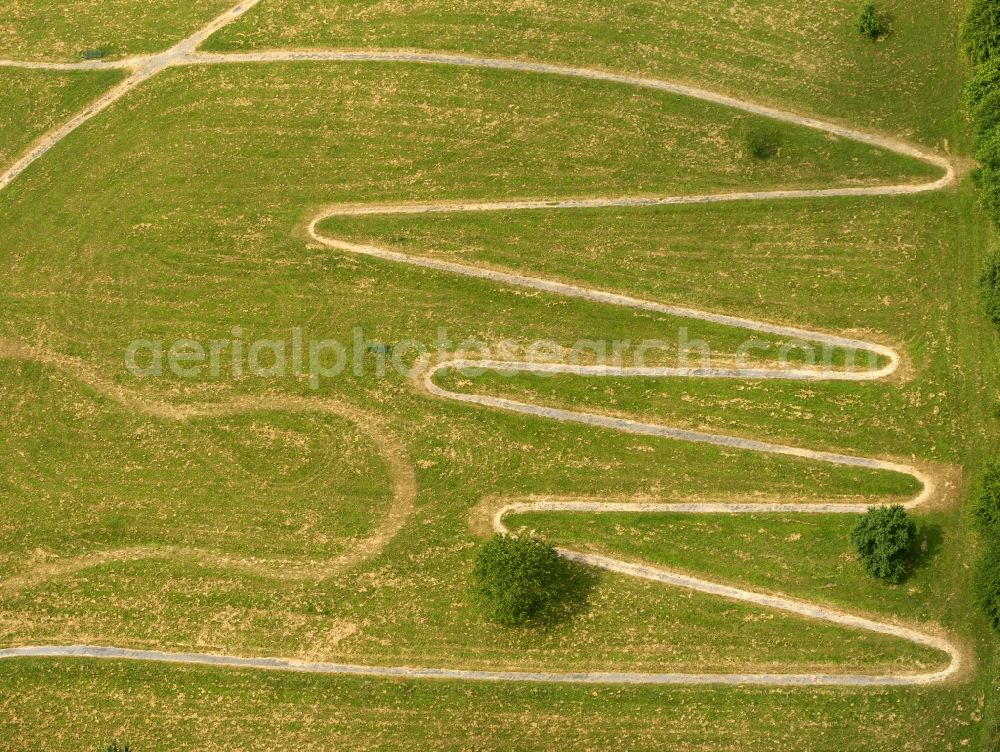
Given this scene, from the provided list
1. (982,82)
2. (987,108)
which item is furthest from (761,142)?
(982,82)

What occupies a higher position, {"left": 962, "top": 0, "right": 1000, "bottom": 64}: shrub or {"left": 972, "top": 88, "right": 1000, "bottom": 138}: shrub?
{"left": 962, "top": 0, "right": 1000, "bottom": 64}: shrub

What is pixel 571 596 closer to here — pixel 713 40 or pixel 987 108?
pixel 987 108

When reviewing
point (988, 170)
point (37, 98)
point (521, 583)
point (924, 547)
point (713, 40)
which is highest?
point (713, 40)

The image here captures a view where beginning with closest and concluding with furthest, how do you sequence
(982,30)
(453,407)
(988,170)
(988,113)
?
(988,170)
(988,113)
(453,407)
(982,30)

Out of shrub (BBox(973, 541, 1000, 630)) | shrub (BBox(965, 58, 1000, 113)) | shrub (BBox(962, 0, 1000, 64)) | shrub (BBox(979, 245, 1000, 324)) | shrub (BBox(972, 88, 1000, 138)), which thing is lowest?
shrub (BBox(973, 541, 1000, 630))

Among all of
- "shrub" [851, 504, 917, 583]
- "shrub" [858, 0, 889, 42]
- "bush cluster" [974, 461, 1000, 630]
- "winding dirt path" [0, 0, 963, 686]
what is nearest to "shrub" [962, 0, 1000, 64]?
"shrub" [858, 0, 889, 42]

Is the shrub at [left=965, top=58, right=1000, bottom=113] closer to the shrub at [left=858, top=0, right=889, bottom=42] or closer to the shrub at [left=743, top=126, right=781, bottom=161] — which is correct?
the shrub at [left=858, top=0, right=889, bottom=42]
